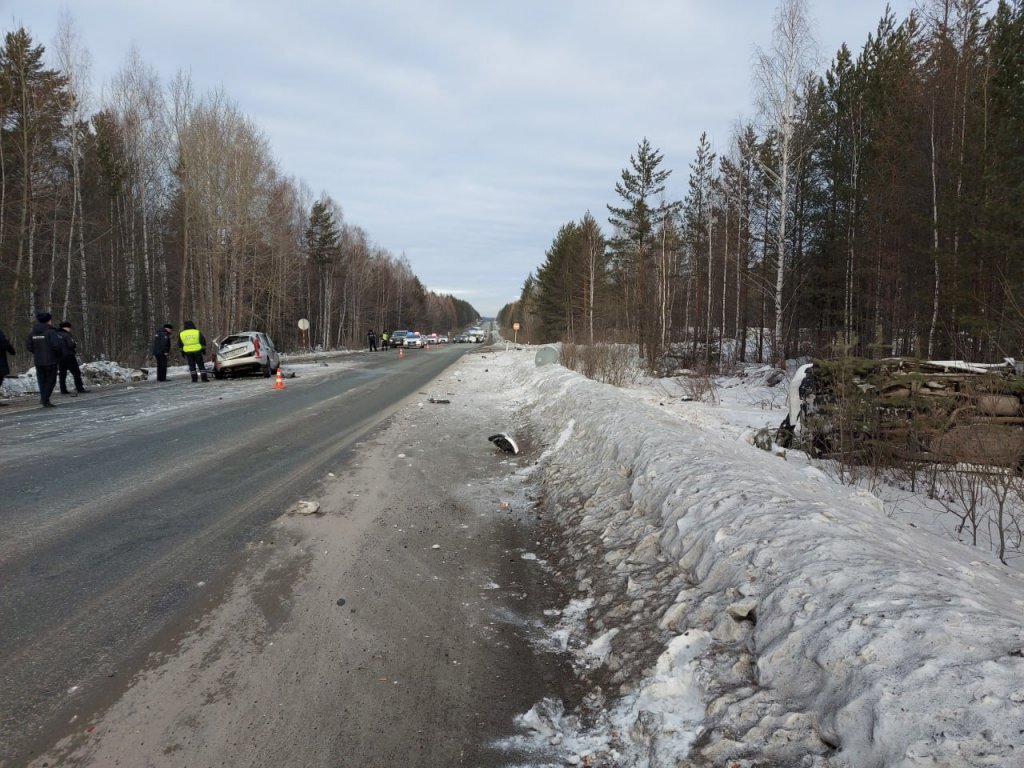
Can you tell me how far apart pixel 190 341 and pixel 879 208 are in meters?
24.0

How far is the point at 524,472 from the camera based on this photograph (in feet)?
23.6

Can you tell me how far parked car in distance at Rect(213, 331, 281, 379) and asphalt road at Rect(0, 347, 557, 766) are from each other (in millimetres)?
6895

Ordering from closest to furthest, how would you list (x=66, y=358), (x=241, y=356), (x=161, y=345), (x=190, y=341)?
1. (x=66, y=358)
2. (x=190, y=341)
3. (x=161, y=345)
4. (x=241, y=356)

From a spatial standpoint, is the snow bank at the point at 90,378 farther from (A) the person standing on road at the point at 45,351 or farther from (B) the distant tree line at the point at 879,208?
(B) the distant tree line at the point at 879,208

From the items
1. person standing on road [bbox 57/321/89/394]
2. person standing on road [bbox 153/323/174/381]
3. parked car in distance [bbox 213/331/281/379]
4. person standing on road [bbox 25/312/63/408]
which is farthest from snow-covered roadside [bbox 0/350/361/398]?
person standing on road [bbox 25/312/63/408]

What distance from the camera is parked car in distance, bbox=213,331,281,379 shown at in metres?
18.1

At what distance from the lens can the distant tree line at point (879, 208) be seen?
46.3 ft

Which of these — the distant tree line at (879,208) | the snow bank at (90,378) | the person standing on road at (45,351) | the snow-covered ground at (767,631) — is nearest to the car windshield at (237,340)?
the snow bank at (90,378)

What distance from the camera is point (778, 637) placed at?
8.00 ft

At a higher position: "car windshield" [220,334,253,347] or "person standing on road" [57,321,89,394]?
"car windshield" [220,334,253,347]

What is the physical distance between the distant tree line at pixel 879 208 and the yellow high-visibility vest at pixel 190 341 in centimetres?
1276

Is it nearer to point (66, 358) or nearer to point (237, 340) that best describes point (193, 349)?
point (237, 340)


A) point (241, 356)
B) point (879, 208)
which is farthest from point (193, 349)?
point (879, 208)

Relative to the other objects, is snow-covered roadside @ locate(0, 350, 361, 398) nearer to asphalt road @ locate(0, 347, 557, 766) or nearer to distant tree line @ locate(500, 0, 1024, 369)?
asphalt road @ locate(0, 347, 557, 766)
